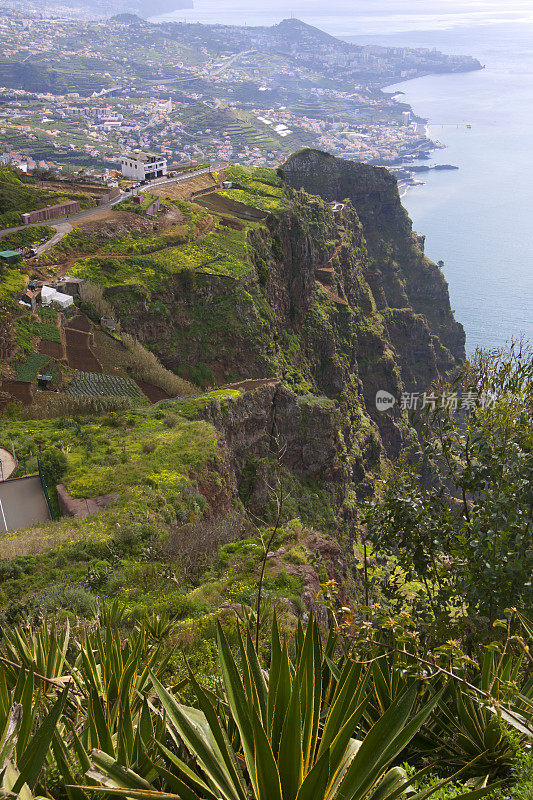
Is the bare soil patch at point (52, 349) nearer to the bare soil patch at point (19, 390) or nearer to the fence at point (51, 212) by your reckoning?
the bare soil patch at point (19, 390)

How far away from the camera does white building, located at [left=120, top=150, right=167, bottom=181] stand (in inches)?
1933

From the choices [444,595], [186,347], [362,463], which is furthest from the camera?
[362,463]

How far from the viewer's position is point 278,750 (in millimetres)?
2959

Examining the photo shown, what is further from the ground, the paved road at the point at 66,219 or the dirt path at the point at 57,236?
the paved road at the point at 66,219

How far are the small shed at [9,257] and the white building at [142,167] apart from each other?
2187cm

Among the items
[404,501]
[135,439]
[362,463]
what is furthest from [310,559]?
[362,463]

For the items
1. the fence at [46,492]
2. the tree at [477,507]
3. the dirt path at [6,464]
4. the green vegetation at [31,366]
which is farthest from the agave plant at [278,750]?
the green vegetation at [31,366]

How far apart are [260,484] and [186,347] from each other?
1035 centimetres

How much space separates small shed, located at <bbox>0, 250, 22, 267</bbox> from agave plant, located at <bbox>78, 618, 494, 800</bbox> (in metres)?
28.4

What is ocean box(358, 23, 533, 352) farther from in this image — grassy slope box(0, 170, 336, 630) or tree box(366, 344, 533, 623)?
tree box(366, 344, 533, 623)

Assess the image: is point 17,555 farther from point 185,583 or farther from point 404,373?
point 404,373

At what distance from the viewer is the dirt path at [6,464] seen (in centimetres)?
1528

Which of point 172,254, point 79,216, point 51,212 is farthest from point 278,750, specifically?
point 79,216

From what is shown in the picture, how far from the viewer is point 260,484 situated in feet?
76.3
